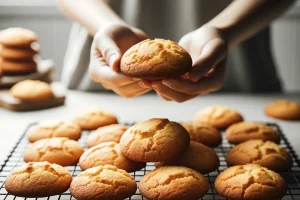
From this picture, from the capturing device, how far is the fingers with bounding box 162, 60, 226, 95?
145 centimetres

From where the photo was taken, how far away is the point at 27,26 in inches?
131

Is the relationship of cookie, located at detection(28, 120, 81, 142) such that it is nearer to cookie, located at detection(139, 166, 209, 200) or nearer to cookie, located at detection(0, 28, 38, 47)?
cookie, located at detection(139, 166, 209, 200)

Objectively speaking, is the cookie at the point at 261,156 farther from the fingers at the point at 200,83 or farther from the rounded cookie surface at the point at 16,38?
the rounded cookie surface at the point at 16,38

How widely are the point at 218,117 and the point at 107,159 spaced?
1.98 feet

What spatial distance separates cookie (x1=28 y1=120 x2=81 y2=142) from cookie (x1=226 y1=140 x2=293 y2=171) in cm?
54

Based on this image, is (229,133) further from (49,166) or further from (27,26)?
(27,26)

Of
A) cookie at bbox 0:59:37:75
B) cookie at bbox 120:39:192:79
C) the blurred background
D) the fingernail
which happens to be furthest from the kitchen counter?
the blurred background

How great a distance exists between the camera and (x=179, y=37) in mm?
2330

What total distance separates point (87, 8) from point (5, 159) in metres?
0.73

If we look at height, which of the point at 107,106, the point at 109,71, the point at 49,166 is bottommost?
the point at 107,106

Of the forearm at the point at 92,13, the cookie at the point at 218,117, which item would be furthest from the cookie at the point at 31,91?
the cookie at the point at 218,117

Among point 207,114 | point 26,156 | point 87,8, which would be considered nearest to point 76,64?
point 87,8

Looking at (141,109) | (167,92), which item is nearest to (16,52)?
(141,109)

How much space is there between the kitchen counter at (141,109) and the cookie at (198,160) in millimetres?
454
